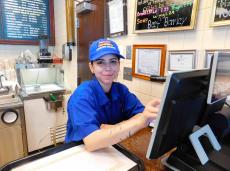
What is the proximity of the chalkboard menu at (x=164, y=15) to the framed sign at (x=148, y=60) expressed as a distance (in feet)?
0.46

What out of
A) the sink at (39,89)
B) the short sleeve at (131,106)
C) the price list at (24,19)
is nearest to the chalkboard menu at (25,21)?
the price list at (24,19)

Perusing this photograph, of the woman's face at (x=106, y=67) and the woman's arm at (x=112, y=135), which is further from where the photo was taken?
the woman's face at (x=106, y=67)

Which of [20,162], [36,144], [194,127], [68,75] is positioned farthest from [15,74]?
[194,127]

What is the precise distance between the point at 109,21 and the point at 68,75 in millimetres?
1156

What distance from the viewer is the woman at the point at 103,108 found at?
75cm

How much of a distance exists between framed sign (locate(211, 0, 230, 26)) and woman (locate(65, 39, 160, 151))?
0.58m

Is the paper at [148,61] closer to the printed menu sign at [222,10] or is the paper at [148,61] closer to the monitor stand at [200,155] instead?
the printed menu sign at [222,10]

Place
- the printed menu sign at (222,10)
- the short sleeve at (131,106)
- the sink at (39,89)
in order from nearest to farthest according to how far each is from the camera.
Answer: the printed menu sign at (222,10), the short sleeve at (131,106), the sink at (39,89)

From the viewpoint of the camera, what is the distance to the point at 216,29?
101 centimetres

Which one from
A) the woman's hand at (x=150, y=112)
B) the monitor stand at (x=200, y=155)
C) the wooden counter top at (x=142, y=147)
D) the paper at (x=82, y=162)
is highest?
the woman's hand at (x=150, y=112)

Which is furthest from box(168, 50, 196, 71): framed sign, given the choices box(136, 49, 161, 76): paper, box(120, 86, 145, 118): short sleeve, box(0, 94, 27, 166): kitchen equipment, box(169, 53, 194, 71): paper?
box(0, 94, 27, 166): kitchen equipment

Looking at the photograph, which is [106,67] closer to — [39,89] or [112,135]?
[112,135]

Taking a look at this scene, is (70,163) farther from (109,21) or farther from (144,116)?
(109,21)

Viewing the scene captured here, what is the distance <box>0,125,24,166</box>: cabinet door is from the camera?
1833 millimetres
